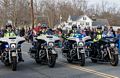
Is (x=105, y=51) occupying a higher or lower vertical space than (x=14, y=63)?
higher

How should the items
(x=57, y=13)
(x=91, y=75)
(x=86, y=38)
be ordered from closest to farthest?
(x=91, y=75), (x=86, y=38), (x=57, y=13)

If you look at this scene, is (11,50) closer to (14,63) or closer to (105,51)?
(14,63)

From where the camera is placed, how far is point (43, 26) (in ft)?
49.9

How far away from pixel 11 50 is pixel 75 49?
8.68 ft

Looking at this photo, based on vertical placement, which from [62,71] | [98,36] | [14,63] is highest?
[98,36]

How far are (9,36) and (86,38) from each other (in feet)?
9.93

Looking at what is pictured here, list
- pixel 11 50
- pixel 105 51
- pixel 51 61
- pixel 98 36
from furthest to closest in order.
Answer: pixel 98 36
pixel 105 51
pixel 51 61
pixel 11 50

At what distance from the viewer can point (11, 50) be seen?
507 inches

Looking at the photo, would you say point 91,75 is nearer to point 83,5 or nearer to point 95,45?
point 95,45

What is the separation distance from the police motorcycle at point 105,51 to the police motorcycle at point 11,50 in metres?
3.10

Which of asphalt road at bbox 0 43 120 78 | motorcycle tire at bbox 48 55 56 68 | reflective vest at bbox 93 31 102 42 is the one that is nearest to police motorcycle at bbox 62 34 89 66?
asphalt road at bbox 0 43 120 78

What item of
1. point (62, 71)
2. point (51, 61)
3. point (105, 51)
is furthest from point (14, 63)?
point (105, 51)

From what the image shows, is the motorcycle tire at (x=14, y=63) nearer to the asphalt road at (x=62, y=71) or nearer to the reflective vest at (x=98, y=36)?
Answer: the asphalt road at (x=62, y=71)

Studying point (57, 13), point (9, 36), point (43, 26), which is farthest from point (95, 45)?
point (57, 13)
